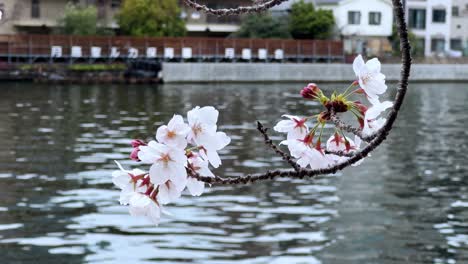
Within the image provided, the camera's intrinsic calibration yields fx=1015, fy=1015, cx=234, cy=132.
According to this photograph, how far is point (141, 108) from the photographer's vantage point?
33625 mm

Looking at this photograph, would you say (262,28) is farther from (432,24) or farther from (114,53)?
(432,24)

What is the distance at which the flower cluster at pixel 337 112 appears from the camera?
209 cm

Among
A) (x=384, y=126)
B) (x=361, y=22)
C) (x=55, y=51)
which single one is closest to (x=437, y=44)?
(x=361, y=22)

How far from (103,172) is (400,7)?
1743 cm

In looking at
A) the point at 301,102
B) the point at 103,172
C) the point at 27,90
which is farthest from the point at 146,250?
the point at 27,90

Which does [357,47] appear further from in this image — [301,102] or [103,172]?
[103,172]

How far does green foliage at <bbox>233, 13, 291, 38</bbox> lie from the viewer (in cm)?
5881

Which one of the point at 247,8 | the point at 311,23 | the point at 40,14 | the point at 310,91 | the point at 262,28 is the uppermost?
the point at 40,14

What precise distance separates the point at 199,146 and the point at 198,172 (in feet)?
0.18

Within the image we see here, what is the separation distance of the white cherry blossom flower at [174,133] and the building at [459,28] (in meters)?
68.2

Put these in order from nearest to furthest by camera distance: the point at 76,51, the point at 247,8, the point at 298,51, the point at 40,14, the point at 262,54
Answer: the point at 247,8
the point at 76,51
the point at 40,14
the point at 262,54
the point at 298,51

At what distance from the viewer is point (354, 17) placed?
63.2m

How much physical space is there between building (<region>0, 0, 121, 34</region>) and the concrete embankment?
7.47 m

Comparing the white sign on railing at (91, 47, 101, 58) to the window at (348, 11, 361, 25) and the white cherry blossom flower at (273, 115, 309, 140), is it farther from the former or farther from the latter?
the white cherry blossom flower at (273, 115, 309, 140)
